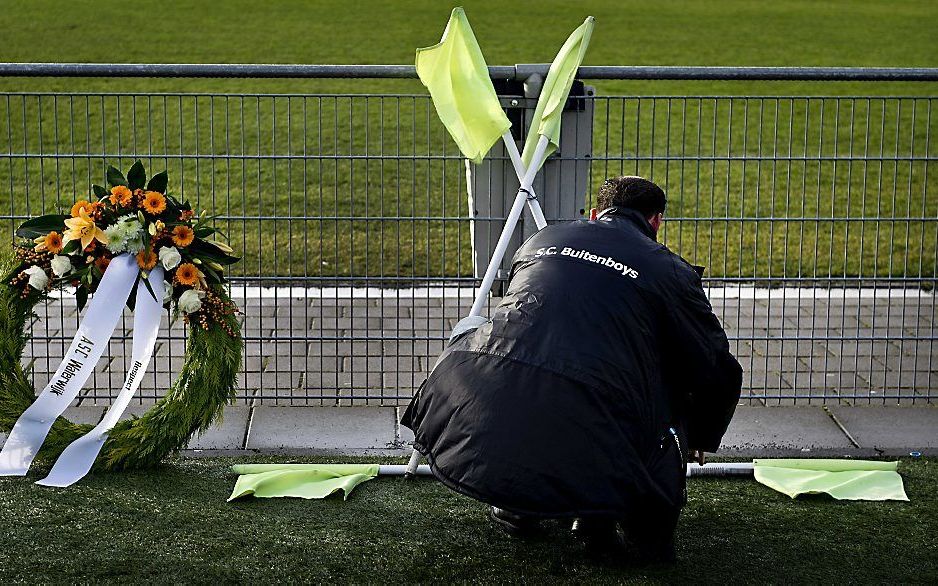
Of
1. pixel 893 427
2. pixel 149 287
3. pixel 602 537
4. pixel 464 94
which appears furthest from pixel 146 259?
pixel 893 427

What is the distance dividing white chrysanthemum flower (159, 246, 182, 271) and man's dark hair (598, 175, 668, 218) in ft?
5.97

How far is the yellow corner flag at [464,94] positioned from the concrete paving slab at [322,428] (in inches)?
60.4

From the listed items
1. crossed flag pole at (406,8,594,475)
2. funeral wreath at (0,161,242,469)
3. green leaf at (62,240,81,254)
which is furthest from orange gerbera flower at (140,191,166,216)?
crossed flag pole at (406,8,594,475)

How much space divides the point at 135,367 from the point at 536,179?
1961mm

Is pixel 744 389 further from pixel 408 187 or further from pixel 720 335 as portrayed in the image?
pixel 408 187

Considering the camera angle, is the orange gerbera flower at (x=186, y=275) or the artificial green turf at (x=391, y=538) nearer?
the artificial green turf at (x=391, y=538)

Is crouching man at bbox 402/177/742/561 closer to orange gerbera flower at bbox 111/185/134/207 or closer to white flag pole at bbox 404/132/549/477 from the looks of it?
white flag pole at bbox 404/132/549/477

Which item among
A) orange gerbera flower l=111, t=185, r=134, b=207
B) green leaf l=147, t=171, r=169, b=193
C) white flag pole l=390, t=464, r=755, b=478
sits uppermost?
green leaf l=147, t=171, r=169, b=193

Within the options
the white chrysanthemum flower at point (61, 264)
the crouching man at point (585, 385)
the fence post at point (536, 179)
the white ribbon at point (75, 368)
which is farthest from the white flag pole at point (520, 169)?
the white chrysanthemum flower at point (61, 264)

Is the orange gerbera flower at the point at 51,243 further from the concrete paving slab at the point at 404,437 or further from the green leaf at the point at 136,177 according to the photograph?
the concrete paving slab at the point at 404,437

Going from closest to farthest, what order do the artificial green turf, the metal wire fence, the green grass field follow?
the artificial green turf < the metal wire fence < the green grass field

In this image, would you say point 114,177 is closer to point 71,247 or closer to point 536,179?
point 71,247

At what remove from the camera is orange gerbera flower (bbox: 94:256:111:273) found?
16.8ft

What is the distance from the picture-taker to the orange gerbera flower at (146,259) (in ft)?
16.8
